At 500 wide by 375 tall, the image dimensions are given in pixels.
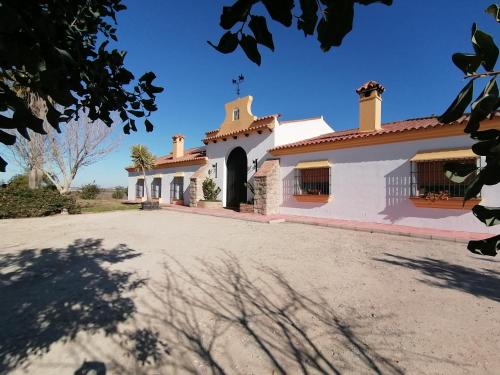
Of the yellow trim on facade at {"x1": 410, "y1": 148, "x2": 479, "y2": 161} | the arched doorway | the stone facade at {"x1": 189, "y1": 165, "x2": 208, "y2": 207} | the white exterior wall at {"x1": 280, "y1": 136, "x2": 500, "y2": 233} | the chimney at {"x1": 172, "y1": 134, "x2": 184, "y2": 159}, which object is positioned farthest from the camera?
the chimney at {"x1": 172, "y1": 134, "x2": 184, "y2": 159}

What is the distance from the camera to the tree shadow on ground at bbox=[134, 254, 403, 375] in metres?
2.21

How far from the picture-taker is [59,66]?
48.8 inches

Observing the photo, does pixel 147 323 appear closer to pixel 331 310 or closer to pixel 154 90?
pixel 331 310

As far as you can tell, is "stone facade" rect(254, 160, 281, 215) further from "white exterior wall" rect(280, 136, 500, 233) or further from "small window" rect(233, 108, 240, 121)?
"small window" rect(233, 108, 240, 121)

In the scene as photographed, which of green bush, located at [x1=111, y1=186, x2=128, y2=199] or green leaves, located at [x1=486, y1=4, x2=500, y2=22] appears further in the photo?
green bush, located at [x1=111, y1=186, x2=128, y2=199]

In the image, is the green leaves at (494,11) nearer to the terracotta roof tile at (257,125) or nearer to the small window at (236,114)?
the terracotta roof tile at (257,125)

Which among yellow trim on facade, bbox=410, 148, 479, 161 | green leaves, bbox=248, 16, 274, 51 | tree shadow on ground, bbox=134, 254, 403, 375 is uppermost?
yellow trim on facade, bbox=410, 148, 479, 161

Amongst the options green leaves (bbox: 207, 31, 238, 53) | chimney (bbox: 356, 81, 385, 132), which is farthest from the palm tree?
green leaves (bbox: 207, 31, 238, 53)

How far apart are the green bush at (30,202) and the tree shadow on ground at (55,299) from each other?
7569 millimetres

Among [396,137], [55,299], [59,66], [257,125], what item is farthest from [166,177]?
[59,66]

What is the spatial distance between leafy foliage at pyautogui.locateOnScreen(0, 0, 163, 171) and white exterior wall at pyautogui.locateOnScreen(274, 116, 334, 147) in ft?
36.2

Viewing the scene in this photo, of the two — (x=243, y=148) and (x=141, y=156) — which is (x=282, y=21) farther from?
(x=141, y=156)

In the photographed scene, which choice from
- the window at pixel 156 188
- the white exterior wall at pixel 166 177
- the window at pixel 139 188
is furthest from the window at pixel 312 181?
the window at pixel 139 188

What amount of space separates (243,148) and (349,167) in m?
6.02
